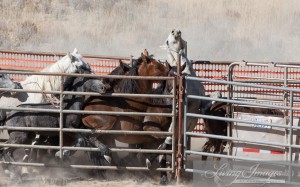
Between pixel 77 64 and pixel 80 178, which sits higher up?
pixel 77 64

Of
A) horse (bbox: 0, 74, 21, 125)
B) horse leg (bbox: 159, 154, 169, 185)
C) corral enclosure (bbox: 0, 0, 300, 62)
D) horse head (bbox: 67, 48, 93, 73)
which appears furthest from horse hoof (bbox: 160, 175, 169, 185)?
corral enclosure (bbox: 0, 0, 300, 62)

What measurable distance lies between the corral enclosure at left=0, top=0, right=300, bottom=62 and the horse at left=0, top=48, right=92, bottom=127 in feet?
48.0

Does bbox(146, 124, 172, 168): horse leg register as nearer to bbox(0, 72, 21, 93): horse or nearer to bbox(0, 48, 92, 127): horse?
bbox(0, 48, 92, 127): horse

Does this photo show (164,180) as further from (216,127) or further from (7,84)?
(7,84)

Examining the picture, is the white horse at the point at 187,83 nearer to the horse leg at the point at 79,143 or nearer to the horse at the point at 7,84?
the horse leg at the point at 79,143

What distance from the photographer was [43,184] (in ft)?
37.8

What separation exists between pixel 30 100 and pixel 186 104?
2460 mm

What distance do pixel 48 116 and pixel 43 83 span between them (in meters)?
0.78

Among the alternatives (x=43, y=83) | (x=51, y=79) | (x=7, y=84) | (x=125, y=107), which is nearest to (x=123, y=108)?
(x=125, y=107)

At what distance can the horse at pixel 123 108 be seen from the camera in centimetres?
1162

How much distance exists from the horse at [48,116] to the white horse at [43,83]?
23 centimetres

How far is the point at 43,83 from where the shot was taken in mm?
12219

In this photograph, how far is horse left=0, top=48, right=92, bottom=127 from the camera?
39.0 feet

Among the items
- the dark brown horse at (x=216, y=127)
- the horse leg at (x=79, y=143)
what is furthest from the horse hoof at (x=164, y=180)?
the horse leg at (x=79, y=143)
